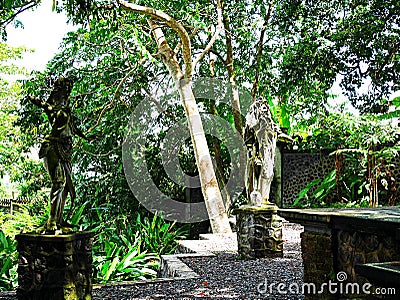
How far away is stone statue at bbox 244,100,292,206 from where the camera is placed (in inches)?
249

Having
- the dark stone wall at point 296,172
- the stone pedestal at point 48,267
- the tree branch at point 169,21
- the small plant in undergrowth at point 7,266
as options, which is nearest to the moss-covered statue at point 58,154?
the stone pedestal at point 48,267

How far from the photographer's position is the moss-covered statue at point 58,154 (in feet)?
13.0

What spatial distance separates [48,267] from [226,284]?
1.96 metres

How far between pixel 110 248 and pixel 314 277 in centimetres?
371

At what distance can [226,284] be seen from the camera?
4.92 m

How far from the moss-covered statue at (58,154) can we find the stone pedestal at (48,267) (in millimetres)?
141

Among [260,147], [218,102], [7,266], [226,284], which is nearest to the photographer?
[226,284]

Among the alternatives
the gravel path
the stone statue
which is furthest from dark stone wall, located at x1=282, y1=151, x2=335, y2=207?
the gravel path

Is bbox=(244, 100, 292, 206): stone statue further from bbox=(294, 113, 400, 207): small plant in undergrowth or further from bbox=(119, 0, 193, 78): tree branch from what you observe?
bbox=(294, 113, 400, 207): small plant in undergrowth

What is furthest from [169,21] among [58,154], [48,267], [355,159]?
[355,159]

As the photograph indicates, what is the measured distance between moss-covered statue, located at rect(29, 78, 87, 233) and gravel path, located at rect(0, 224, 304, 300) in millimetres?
999

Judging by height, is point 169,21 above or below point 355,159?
above

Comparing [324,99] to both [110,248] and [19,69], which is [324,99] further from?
[19,69]

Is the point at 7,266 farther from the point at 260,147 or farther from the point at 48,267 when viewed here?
the point at 260,147
